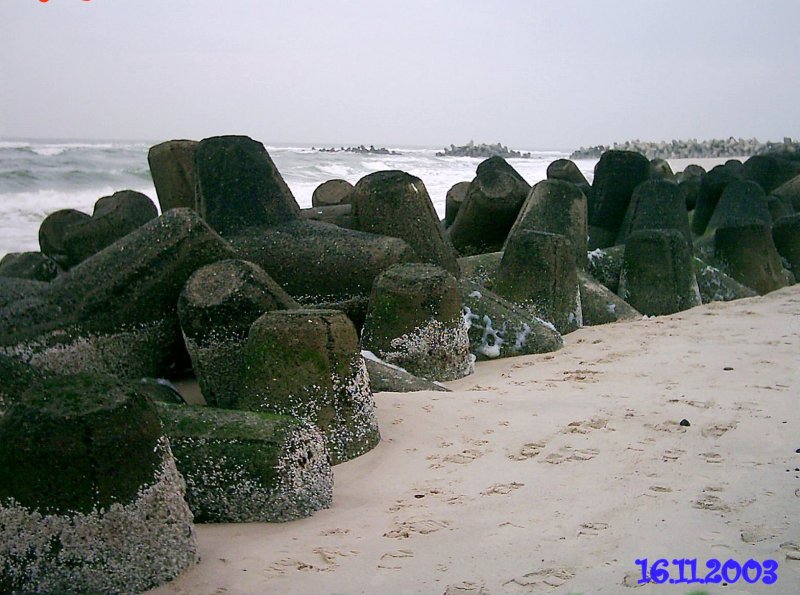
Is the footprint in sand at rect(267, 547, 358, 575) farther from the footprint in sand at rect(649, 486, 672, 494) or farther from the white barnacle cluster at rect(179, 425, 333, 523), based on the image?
the footprint in sand at rect(649, 486, 672, 494)

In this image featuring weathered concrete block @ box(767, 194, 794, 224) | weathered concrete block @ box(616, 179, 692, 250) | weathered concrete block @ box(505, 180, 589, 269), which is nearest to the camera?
weathered concrete block @ box(505, 180, 589, 269)

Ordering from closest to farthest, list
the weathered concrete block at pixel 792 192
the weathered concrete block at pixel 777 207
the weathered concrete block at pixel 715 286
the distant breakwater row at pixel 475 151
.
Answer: the weathered concrete block at pixel 715 286 < the weathered concrete block at pixel 777 207 < the weathered concrete block at pixel 792 192 < the distant breakwater row at pixel 475 151

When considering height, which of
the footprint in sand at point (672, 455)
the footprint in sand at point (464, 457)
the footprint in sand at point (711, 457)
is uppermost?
the footprint in sand at point (711, 457)

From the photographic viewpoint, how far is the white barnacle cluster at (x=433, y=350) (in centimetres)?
459

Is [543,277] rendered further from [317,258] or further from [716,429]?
[716,429]

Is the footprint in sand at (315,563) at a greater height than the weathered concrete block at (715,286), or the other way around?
the weathered concrete block at (715,286)

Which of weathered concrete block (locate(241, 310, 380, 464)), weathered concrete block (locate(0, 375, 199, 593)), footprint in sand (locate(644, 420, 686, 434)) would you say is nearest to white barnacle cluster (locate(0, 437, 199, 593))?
weathered concrete block (locate(0, 375, 199, 593))

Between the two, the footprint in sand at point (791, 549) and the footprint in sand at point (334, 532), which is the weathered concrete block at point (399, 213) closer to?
the footprint in sand at point (334, 532)

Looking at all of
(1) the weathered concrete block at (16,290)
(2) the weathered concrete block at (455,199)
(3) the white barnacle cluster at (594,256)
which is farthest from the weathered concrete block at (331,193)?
(1) the weathered concrete block at (16,290)

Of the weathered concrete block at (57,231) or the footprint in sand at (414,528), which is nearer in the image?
the footprint in sand at (414,528)

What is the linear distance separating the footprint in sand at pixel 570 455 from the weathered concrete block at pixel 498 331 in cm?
214

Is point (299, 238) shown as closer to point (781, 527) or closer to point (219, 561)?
point (219, 561)

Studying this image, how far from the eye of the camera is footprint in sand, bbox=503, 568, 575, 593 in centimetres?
206

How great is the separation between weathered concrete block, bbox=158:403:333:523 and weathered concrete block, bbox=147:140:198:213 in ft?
12.6
